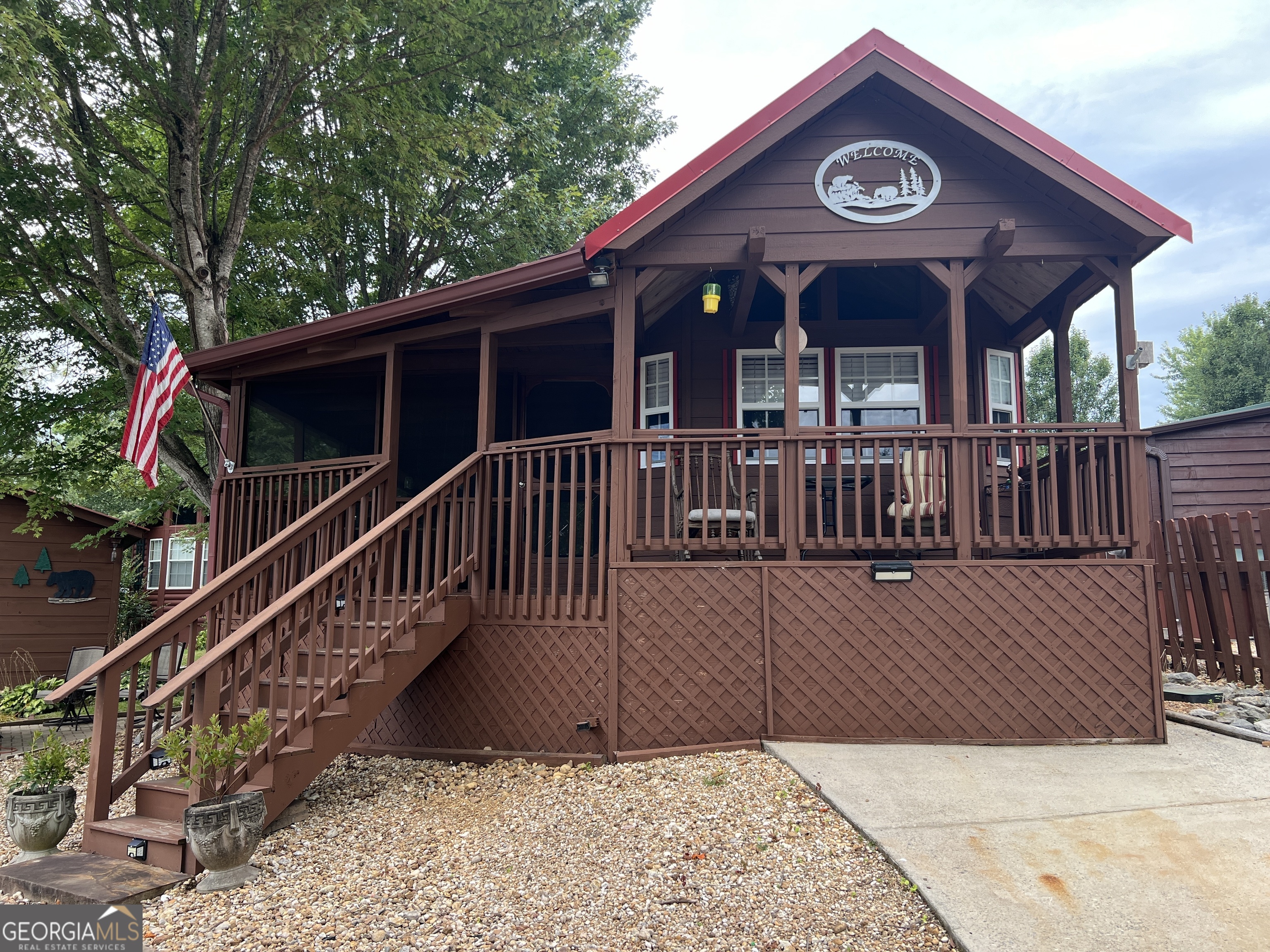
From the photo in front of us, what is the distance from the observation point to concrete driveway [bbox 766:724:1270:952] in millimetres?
3258

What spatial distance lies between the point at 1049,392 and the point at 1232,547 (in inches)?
977

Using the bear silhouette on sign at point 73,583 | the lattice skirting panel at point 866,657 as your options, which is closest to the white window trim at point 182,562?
the bear silhouette on sign at point 73,583

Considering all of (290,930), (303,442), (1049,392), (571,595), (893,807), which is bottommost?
(290,930)

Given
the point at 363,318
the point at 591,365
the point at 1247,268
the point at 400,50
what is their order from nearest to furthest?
the point at 363,318 < the point at 591,365 < the point at 400,50 < the point at 1247,268

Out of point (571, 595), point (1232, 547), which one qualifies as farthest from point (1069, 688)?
point (571, 595)

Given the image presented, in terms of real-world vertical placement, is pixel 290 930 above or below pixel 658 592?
below

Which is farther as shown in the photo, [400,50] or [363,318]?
[400,50]

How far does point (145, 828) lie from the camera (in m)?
4.47

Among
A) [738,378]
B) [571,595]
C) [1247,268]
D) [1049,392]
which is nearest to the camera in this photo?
[571,595]

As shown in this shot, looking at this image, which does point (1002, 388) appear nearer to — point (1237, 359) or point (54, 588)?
point (54, 588)

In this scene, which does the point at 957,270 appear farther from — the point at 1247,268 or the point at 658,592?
the point at 1247,268

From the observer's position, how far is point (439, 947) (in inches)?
139

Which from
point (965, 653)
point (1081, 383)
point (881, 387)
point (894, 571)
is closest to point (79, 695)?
point (894, 571)

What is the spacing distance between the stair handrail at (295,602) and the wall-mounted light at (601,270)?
6.06 ft
